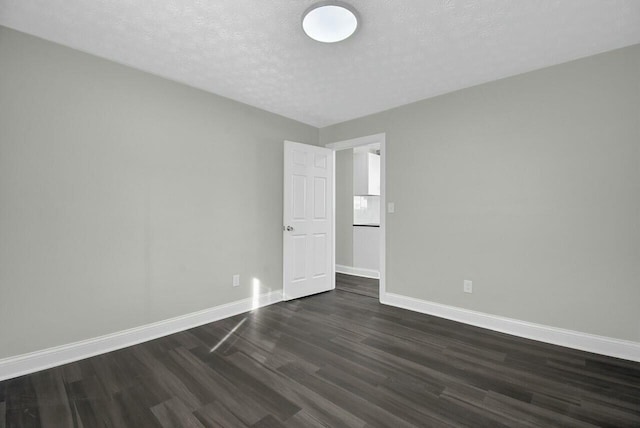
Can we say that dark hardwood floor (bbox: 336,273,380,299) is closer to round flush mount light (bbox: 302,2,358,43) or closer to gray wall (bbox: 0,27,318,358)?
gray wall (bbox: 0,27,318,358)

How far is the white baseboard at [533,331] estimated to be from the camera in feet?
7.74

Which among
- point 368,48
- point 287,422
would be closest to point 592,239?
point 368,48

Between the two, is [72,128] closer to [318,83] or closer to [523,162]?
[318,83]

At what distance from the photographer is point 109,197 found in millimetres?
2539

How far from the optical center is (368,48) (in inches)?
93.6

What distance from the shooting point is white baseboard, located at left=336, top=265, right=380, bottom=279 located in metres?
5.34

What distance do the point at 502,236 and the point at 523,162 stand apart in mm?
750

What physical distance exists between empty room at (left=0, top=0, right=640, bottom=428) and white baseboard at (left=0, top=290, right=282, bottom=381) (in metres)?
0.01

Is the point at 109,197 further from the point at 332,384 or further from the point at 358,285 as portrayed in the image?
the point at 358,285

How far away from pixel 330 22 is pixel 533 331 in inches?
126

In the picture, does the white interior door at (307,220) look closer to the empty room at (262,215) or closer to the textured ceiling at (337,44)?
the empty room at (262,215)

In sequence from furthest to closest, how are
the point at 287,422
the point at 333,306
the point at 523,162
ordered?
the point at 333,306 → the point at 523,162 → the point at 287,422

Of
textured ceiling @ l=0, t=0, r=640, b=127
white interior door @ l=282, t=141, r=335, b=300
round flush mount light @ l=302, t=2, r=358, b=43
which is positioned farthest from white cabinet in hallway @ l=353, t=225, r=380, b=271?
Answer: round flush mount light @ l=302, t=2, r=358, b=43

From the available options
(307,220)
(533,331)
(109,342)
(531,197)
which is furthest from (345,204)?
(109,342)
